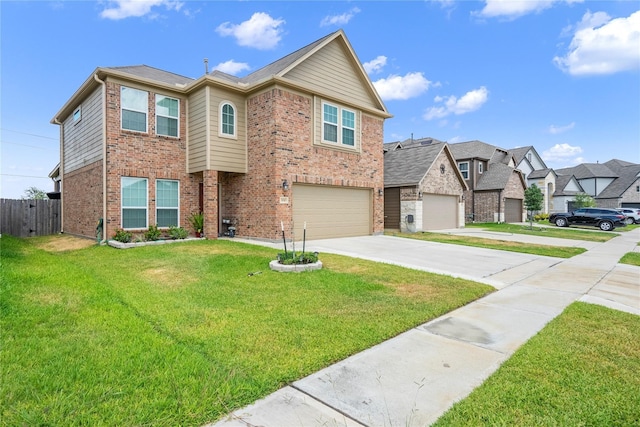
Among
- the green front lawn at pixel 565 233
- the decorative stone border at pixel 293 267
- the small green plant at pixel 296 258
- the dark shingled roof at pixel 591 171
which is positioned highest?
the dark shingled roof at pixel 591 171

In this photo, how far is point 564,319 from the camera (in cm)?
466

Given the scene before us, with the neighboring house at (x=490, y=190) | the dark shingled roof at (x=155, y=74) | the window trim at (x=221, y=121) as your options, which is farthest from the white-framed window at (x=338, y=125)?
the neighboring house at (x=490, y=190)

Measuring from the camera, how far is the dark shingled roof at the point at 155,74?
42.3 feet

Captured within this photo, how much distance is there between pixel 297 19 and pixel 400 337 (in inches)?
561

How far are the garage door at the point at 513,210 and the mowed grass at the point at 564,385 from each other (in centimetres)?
2735

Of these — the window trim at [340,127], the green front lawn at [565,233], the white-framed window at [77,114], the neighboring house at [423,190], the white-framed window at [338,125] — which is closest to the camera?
the window trim at [340,127]

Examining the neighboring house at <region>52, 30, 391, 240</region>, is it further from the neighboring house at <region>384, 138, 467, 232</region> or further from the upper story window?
the neighboring house at <region>384, 138, 467, 232</region>

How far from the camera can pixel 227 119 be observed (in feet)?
41.9

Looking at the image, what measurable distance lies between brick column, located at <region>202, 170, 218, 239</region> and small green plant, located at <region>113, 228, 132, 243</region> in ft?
8.26

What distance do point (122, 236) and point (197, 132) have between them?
4593 mm

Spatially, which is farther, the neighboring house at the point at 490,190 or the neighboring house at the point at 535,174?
the neighboring house at the point at 535,174

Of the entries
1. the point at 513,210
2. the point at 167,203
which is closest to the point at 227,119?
the point at 167,203

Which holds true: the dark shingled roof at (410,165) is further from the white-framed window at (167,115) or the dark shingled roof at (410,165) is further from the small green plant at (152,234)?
the small green plant at (152,234)

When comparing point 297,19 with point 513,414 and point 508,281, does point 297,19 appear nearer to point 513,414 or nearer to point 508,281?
point 508,281
